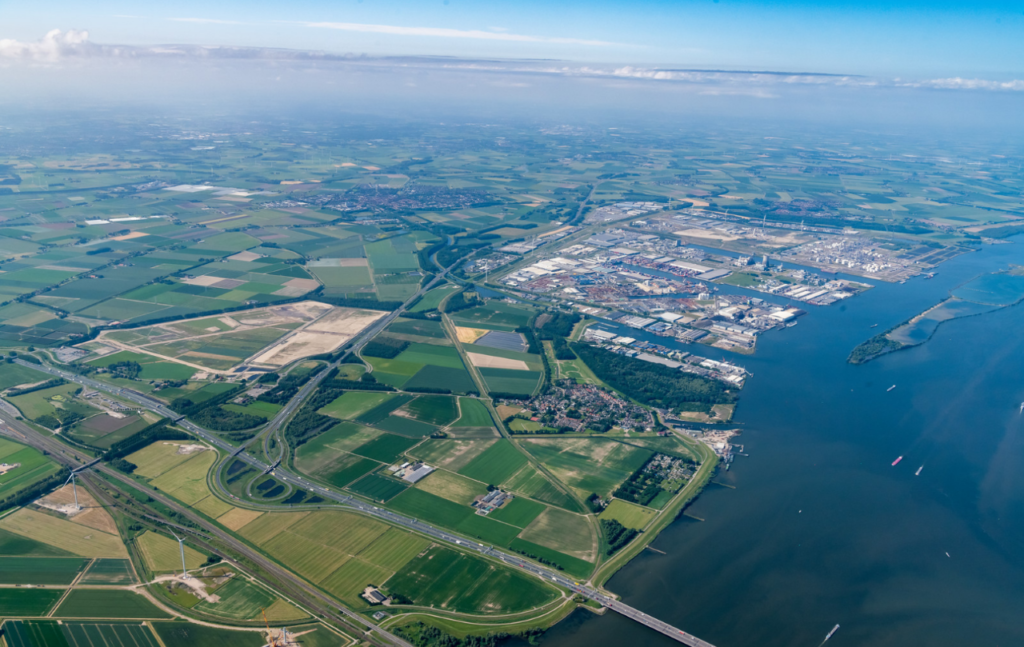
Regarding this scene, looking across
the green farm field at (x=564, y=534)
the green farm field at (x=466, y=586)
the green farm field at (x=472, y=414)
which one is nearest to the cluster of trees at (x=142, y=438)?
the green farm field at (x=472, y=414)

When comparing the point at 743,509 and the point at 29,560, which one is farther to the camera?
the point at 743,509

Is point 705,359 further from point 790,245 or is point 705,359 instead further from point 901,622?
point 790,245

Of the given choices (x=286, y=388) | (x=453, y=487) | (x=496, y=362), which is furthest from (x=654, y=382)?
(x=286, y=388)

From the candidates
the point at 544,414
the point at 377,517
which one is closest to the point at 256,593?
the point at 377,517

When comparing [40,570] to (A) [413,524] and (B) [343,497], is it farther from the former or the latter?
(A) [413,524]

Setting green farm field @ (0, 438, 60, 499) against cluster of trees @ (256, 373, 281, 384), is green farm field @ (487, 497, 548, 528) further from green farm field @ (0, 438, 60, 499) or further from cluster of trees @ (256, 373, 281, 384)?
green farm field @ (0, 438, 60, 499)

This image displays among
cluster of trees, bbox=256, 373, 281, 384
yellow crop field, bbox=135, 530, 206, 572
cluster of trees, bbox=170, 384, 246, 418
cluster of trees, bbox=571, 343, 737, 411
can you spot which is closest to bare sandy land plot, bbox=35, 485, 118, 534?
yellow crop field, bbox=135, 530, 206, 572

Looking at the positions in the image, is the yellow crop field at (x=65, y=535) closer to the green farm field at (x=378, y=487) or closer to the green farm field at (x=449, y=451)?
the green farm field at (x=378, y=487)
